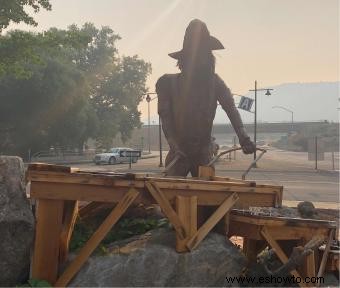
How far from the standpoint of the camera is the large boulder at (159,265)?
16.2 ft

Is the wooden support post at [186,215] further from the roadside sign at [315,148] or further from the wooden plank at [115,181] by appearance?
the roadside sign at [315,148]

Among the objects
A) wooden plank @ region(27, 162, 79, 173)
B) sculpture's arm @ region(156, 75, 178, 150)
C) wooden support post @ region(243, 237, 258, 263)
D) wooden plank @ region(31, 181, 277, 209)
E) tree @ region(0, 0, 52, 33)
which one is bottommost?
wooden support post @ region(243, 237, 258, 263)

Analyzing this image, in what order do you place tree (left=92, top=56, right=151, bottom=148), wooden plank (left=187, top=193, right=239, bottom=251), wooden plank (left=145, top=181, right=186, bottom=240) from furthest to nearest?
tree (left=92, top=56, right=151, bottom=148)
wooden plank (left=187, top=193, right=239, bottom=251)
wooden plank (left=145, top=181, right=186, bottom=240)

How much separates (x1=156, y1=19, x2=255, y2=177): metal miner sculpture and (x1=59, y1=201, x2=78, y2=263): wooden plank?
1506mm

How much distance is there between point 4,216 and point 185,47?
→ 336 centimetres

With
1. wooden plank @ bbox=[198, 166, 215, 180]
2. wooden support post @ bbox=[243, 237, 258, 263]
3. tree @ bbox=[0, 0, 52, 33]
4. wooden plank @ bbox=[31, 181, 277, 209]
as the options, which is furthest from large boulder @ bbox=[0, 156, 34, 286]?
tree @ bbox=[0, 0, 52, 33]

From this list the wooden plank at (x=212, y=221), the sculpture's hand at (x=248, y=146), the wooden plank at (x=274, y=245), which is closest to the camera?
the wooden plank at (x=212, y=221)

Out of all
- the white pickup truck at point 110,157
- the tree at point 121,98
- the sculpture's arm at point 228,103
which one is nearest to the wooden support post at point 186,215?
the sculpture's arm at point 228,103

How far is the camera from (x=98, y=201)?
5.09 meters

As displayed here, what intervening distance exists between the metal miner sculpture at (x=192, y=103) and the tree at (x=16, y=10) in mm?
16609

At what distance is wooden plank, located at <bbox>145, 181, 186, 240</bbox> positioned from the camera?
509 cm

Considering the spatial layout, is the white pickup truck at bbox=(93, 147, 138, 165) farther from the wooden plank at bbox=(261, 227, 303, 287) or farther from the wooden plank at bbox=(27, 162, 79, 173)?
the wooden plank at bbox=(27, 162, 79, 173)

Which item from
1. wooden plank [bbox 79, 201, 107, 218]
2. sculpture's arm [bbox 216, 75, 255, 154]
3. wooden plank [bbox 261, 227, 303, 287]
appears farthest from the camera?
sculpture's arm [bbox 216, 75, 255, 154]

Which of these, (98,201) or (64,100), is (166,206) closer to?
(98,201)
